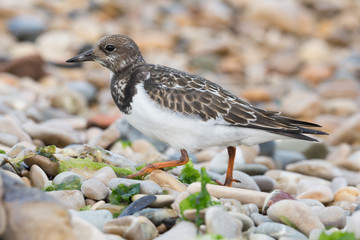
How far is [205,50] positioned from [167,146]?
672cm

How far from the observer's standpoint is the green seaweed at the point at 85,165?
13.8 ft

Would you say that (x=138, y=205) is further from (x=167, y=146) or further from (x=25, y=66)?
(x=25, y=66)

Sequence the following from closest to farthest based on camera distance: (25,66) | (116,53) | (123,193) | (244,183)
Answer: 1. (123,193)
2. (244,183)
3. (116,53)
4. (25,66)

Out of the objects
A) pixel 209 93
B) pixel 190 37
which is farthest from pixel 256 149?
pixel 190 37

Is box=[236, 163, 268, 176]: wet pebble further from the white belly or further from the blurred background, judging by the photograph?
the blurred background

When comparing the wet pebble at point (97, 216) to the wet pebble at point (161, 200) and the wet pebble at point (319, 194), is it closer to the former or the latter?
the wet pebble at point (161, 200)

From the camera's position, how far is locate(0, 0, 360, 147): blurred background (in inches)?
365

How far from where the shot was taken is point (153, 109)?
14.0 feet

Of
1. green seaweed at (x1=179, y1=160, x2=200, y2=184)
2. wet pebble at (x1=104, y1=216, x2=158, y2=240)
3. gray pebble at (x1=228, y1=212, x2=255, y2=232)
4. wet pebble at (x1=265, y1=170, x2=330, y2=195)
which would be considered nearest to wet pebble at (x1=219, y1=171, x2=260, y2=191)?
green seaweed at (x1=179, y1=160, x2=200, y2=184)


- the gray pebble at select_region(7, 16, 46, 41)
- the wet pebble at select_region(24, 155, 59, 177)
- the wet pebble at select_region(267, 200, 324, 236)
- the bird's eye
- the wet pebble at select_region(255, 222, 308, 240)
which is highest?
the gray pebble at select_region(7, 16, 46, 41)

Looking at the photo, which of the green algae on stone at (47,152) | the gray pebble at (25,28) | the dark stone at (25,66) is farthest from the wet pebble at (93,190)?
the gray pebble at (25,28)

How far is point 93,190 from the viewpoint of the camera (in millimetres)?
3729

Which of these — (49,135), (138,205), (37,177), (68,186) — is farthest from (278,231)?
(49,135)

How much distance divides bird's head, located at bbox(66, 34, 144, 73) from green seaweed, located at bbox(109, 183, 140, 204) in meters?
1.46
